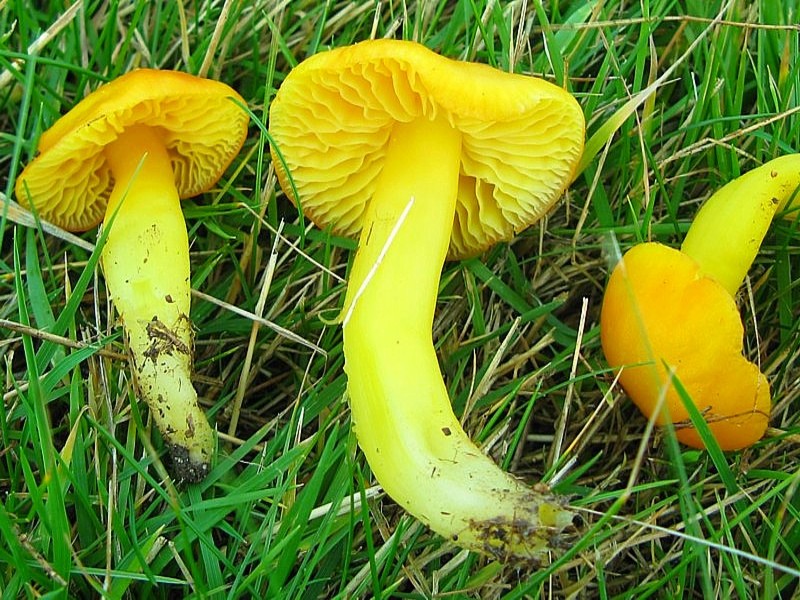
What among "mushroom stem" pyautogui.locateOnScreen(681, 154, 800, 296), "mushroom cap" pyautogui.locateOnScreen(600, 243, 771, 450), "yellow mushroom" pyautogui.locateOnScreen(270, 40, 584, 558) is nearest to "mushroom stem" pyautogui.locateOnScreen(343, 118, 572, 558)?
"yellow mushroom" pyautogui.locateOnScreen(270, 40, 584, 558)

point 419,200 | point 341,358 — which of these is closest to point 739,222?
point 419,200

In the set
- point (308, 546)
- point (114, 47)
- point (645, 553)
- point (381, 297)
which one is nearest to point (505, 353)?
point (381, 297)

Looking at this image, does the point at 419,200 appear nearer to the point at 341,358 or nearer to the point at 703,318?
the point at 341,358

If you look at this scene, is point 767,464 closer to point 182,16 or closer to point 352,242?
point 352,242

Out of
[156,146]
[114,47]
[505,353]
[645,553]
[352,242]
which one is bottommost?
[645,553]

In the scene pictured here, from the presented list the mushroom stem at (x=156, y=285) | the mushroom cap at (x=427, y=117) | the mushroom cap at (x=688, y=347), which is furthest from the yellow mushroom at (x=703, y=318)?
the mushroom stem at (x=156, y=285)

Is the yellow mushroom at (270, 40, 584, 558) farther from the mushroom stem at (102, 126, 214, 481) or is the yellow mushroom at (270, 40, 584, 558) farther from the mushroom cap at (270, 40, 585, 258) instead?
the mushroom stem at (102, 126, 214, 481)
